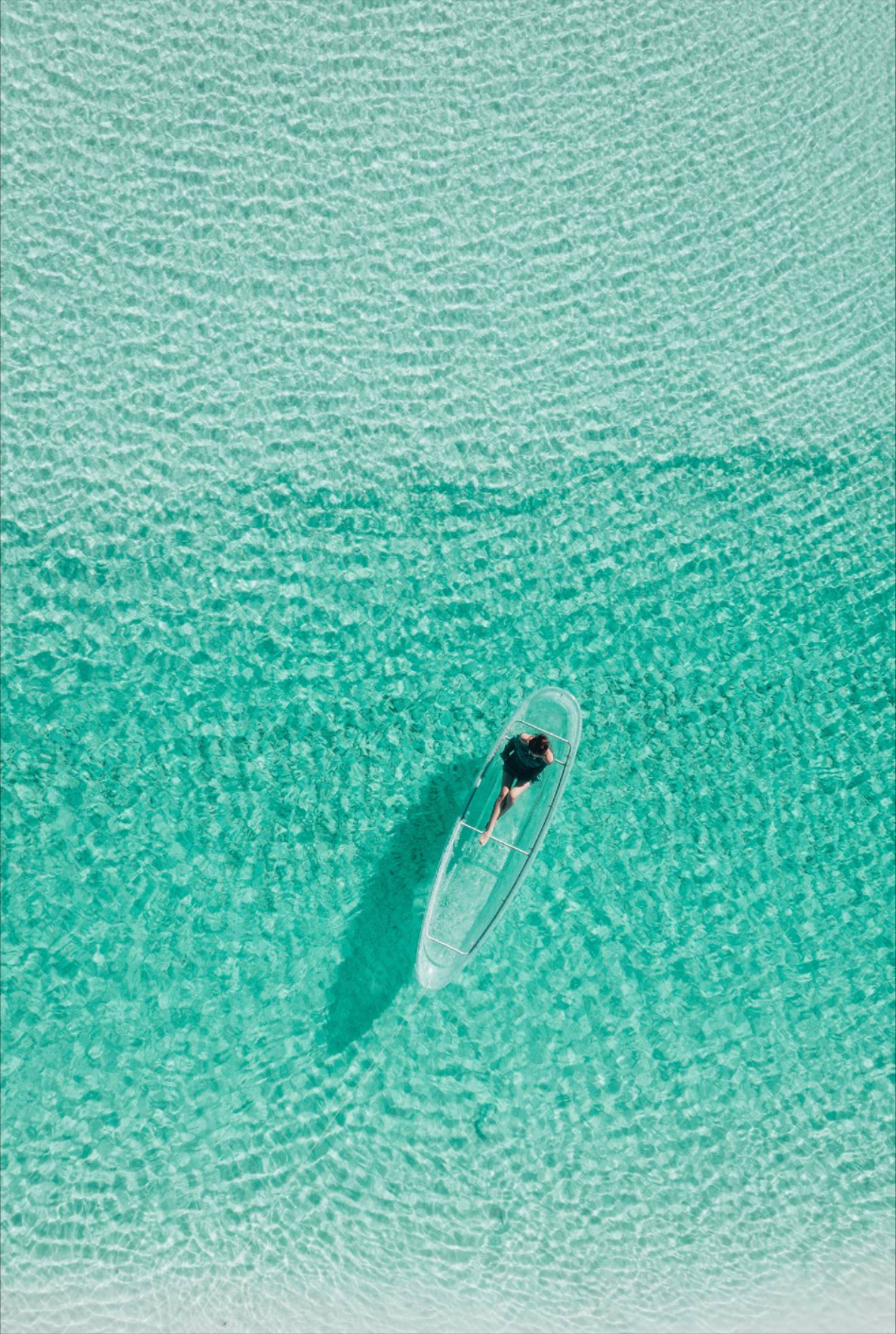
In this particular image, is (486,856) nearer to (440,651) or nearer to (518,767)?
(518,767)

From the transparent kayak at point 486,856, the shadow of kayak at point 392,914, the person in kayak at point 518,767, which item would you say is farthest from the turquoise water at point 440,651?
the person in kayak at point 518,767

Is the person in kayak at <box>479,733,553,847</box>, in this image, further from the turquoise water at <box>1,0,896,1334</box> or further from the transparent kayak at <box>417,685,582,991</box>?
the turquoise water at <box>1,0,896,1334</box>

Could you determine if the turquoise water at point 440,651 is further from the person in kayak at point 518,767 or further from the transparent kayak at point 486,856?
the person in kayak at point 518,767

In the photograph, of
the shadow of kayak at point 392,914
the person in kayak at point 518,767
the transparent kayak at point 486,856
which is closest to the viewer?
the person in kayak at point 518,767

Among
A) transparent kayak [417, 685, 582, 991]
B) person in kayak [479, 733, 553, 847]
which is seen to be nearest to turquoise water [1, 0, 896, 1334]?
transparent kayak [417, 685, 582, 991]

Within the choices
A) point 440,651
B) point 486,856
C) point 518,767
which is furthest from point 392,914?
point 440,651

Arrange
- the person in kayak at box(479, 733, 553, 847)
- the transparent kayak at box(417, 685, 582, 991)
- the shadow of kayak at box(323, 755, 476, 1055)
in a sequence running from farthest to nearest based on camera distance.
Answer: the shadow of kayak at box(323, 755, 476, 1055)
the transparent kayak at box(417, 685, 582, 991)
the person in kayak at box(479, 733, 553, 847)
